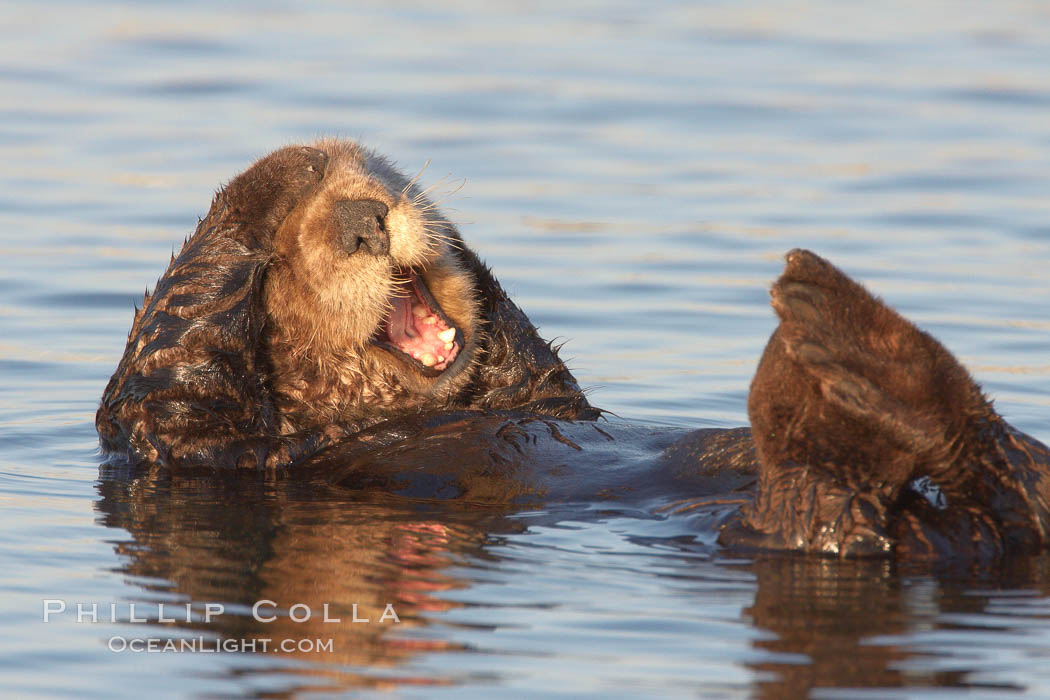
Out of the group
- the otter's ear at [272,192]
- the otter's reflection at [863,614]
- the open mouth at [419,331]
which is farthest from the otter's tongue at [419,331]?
the otter's reflection at [863,614]

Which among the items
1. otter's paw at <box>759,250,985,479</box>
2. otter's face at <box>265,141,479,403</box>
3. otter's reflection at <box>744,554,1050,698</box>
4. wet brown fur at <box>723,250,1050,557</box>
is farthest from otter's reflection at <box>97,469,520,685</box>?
otter's paw at <box>759,250,985,479</box>

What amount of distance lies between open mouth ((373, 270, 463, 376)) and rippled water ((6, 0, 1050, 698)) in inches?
22.4

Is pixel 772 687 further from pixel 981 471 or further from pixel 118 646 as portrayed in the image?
pixel 118 646

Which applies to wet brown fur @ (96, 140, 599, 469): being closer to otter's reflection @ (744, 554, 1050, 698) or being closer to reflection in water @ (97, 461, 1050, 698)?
reflection in water @ (97, 461, 1050, 698)

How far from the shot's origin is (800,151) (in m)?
10.7

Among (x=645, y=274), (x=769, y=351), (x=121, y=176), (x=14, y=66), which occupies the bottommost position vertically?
(x=769, y=351)

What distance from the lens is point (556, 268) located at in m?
8.41

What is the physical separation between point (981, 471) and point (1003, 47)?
10.8 m

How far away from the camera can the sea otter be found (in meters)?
4.06

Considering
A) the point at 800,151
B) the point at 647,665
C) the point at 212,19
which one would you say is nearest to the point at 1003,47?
the point at 800,151

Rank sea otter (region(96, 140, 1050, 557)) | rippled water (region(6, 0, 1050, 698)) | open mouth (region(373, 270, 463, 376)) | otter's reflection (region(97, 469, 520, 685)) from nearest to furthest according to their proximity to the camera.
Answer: rippled water (region(6, 0, 1050, 698))
otter's reflection (region(97, 469, 520, 685))
sea otter (region(96, 140, 1050, 557))
open mouth (region(373, 270, 463, 376))

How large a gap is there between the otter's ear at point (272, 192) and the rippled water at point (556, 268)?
797mm

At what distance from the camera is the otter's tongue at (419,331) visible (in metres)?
5.21

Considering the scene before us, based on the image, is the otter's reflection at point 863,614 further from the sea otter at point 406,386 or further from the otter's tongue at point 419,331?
the otter's tongue at point 419,331
